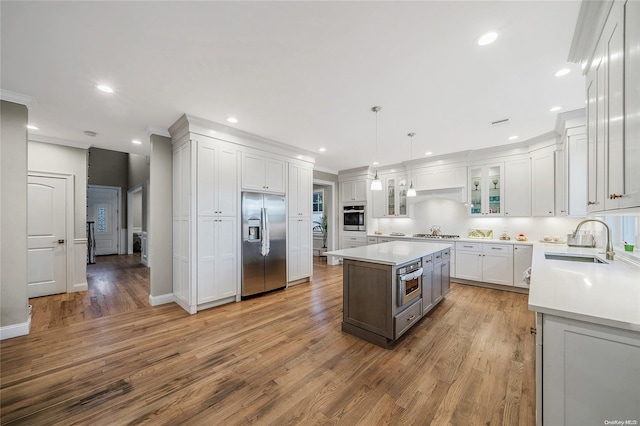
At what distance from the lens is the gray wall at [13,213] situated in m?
2.64

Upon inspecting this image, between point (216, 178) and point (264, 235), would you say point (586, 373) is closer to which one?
point (264, 235)

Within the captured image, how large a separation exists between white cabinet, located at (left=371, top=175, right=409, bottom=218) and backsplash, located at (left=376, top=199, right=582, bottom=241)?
0.85 ft

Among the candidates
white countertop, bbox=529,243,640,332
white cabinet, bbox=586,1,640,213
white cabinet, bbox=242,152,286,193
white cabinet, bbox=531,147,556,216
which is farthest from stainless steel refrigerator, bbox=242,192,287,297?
white cabinet, bbox=531,147,556,216

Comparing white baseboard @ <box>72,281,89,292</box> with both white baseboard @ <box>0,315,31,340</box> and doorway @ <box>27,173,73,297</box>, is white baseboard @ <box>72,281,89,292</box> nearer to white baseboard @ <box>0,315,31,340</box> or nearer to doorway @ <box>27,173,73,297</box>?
doorway @ <box>27,173,73,297</box>

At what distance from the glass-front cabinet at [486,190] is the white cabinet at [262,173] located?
153 inches

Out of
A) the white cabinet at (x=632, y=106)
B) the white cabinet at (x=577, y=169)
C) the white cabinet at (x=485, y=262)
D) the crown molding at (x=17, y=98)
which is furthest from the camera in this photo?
the white cabinet at (x=485, y=262)

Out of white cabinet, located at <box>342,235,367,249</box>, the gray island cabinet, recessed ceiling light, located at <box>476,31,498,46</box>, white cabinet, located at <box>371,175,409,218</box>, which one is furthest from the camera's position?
white cabinet, located at <box>342,235,367,249</box>

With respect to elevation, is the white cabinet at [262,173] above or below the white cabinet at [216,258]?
above

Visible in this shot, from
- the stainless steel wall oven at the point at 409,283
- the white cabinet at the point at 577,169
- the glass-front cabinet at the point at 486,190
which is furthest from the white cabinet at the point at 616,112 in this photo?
the glass-front cabinet at the point at 486,190

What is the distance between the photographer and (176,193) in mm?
3758

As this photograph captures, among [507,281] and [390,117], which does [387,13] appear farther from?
[507,281]

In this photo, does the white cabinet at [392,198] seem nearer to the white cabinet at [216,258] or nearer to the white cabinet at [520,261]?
the white cabinet at [520,261]

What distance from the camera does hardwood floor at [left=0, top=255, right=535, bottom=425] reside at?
5.49 feet

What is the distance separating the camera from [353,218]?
21.9 ft
